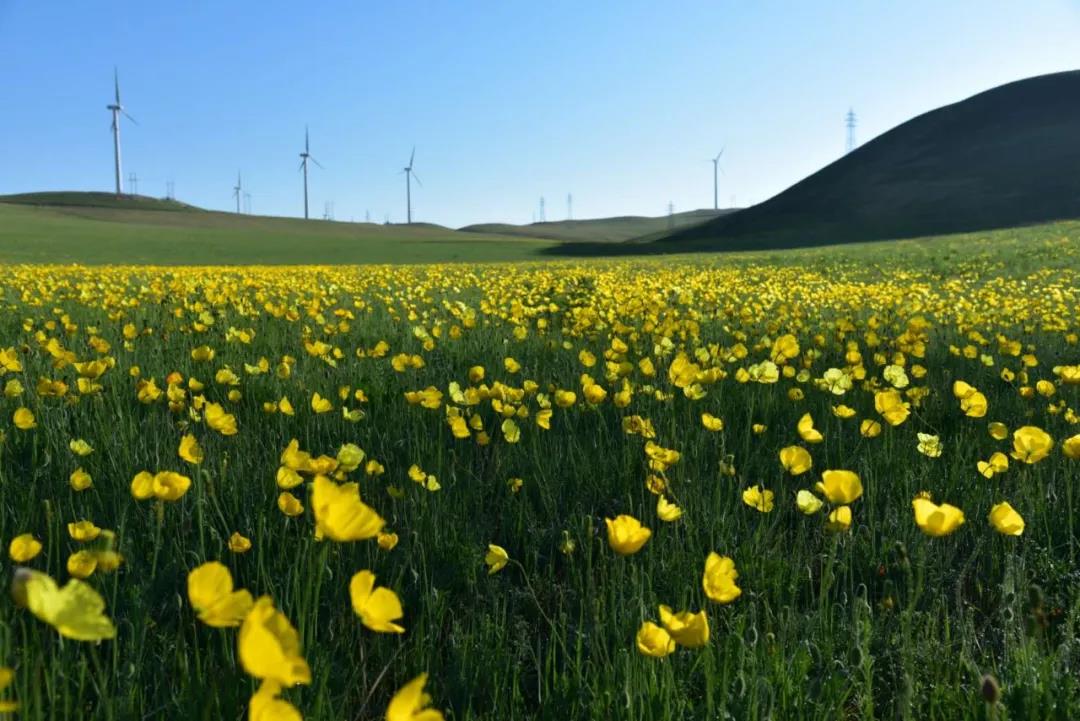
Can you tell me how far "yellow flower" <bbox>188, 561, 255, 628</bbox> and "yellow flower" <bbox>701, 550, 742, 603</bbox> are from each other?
755 mm

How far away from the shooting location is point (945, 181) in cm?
5934

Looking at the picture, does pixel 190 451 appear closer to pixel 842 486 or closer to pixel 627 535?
pixel 627 535

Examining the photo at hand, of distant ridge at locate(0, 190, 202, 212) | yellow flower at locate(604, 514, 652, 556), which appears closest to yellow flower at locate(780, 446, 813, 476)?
yellow flower at locate(604, 514, 652, 556)

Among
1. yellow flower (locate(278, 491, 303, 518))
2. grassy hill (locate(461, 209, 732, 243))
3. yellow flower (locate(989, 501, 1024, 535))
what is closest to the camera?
yellow flower (locate(989, 501, 1024, 535))

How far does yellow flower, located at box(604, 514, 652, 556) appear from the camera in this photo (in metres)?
1.25

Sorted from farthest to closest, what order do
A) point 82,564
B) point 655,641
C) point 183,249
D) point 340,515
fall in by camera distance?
point 183,249 → point 82,564 → point 655,641 → point 340,515

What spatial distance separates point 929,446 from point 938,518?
116 cm

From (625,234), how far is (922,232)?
98.8m

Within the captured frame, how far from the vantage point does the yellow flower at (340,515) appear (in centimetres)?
99

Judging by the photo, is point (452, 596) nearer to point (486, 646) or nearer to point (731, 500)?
point (486, 646)

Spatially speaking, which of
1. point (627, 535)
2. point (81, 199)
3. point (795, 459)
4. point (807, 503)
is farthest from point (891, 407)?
point (81, 199)

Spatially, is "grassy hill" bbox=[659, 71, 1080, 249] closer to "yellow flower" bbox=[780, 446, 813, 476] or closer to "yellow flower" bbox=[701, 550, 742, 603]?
"yellow flower" bbox=[780, 446, 813, 476]

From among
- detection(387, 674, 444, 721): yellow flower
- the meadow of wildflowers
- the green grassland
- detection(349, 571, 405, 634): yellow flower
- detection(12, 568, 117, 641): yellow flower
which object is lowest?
the meadow of wildflowers

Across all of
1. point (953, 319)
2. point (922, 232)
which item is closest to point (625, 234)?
point (922, 232)
